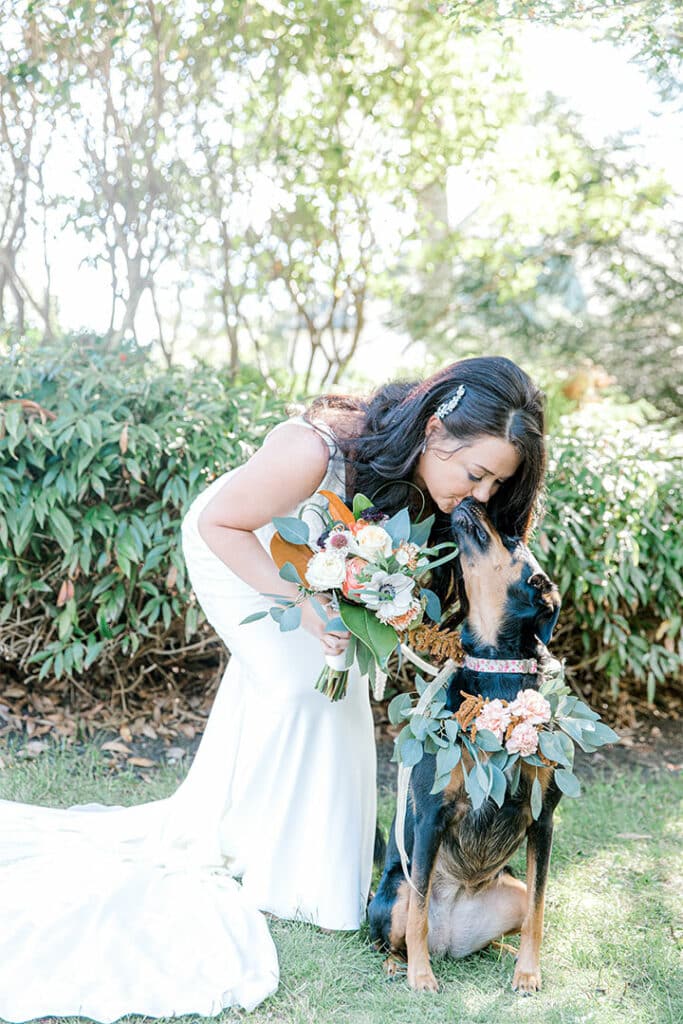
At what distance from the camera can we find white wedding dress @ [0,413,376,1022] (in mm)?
2584

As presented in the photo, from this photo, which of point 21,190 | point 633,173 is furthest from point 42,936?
point 633,173

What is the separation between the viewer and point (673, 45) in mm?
3465

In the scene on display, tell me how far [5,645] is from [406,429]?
2504 millimetres

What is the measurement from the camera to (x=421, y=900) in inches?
105

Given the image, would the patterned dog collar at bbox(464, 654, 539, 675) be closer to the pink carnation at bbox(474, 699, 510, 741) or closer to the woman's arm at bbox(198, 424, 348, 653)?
the pink carnation at bbox(474, 699, 510, 741)

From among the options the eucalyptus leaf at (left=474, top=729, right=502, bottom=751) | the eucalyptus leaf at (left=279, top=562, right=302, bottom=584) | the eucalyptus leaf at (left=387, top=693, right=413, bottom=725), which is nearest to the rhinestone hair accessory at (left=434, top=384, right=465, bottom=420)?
the eucalyptus leaf at (left=279, top=562, right=302, bottom=584)

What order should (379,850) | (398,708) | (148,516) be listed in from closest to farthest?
(398,708)
(379,850)
(148,516)

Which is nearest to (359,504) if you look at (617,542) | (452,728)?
(452,728)

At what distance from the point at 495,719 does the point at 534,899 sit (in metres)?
0.57

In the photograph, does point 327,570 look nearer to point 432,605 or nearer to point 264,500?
point 432,605

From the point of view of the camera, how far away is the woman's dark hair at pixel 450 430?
288 cm

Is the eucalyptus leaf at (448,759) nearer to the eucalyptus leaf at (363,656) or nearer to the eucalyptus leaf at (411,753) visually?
the eucalyptus leaf at (411,753)

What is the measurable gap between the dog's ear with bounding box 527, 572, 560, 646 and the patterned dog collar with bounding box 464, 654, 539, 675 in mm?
85

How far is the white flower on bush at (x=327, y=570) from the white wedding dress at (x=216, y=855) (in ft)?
1.62
